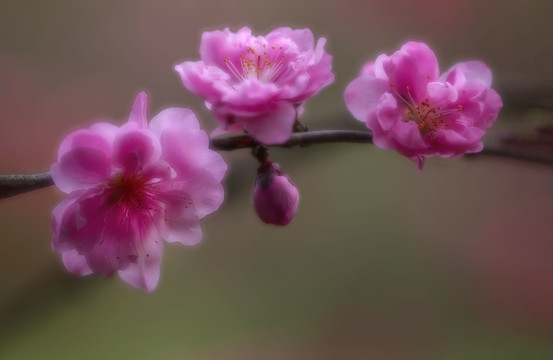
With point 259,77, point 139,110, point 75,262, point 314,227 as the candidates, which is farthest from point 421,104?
point 314,227

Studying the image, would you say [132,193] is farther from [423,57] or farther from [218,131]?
[423,57]

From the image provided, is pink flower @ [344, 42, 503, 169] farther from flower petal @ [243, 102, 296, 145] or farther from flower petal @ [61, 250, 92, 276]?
flower petal @ [61, 250, 92, 276]

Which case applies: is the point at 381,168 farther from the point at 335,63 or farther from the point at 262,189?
the point at 262,189

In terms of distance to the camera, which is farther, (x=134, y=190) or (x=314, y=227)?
(x=314, y=227)

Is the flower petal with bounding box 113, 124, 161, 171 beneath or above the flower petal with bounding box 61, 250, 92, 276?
above

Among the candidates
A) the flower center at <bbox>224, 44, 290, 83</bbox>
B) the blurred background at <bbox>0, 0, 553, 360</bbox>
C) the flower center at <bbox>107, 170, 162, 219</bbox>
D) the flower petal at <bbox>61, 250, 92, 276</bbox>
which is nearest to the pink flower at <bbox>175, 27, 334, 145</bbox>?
the flower center at <bbox>224, 44, 290, 83</bbox>

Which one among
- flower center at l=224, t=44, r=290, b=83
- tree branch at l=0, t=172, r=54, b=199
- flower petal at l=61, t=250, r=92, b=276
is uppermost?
flower center at l=224, t=44, r=290, b=83

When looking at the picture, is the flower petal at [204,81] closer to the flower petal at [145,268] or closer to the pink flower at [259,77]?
the pink flower at [259,77]
